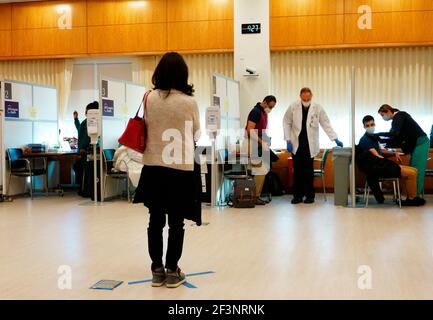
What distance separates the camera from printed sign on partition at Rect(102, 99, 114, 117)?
828cm

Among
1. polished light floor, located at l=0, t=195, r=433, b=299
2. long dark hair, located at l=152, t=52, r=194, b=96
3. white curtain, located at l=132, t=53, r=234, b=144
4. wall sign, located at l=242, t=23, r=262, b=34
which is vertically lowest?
polished light floor, located at l=0, t=195, r=433, b=299

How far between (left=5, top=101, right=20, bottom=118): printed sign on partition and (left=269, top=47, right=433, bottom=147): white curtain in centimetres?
444

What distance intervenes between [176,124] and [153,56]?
23.9 feet

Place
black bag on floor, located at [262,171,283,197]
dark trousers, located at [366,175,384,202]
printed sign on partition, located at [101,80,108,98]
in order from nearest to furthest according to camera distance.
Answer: dark trousers, located at [366,175,384,202] < printed sign on partition, located at [101,80,108,98] < black bag on floor, located at [262,171,283,197]

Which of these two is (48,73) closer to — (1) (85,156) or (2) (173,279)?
(1) (85,156)

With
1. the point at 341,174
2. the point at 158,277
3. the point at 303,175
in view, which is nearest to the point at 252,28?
the point at 303,175

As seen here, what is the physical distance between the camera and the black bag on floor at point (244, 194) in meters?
7.56

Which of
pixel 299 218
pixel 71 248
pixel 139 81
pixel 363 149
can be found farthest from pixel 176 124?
pixel 139 81

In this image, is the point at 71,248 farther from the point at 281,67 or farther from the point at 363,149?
the point at 281,67

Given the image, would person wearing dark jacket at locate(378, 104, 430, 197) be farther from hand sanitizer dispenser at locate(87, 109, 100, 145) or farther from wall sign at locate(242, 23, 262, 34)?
hand sanitizer dispenser at locate(87, 109, 100, 145)

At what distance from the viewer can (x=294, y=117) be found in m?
7.93

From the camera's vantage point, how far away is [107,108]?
8.39 m

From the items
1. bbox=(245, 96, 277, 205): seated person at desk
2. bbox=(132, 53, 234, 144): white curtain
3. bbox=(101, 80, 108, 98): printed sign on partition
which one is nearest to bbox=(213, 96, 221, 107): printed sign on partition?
Answer: bbox=(245, 96, 277, 205): seated person at desk

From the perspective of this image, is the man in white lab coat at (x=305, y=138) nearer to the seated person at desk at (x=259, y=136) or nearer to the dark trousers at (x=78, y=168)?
the seated person at desk at (x=259, y=136)
